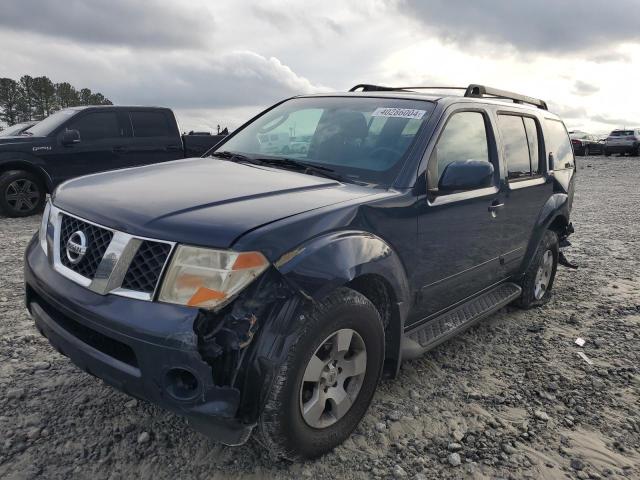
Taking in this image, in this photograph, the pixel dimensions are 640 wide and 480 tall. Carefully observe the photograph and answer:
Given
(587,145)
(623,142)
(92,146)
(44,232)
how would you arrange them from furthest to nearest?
(587,145) → (623,142) → (92,146) → (44,232)

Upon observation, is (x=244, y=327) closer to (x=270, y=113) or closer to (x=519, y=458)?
(x=519, y=458)

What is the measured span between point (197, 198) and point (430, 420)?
1.74 meters

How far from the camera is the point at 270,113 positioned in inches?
158

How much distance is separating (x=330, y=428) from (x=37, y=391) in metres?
1.73

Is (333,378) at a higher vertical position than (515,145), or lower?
lower

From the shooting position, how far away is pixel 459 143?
3355mm

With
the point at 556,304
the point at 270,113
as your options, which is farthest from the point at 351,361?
the point at 556,304

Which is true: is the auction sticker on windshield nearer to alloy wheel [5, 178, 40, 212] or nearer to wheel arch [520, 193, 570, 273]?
wheel arch [520, 193, 570, 273]

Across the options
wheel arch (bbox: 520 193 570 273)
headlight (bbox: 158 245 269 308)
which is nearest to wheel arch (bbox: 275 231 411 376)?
headlight (bbox: 158 245 269 308)

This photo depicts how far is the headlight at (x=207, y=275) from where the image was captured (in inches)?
79.2

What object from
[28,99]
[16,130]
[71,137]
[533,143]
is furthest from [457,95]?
[28,99]

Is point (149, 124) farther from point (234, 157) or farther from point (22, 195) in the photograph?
point (234, 157)

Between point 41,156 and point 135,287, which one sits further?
point 41,156

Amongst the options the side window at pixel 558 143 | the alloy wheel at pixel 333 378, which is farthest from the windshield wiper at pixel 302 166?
the side window at pixel 558 143
